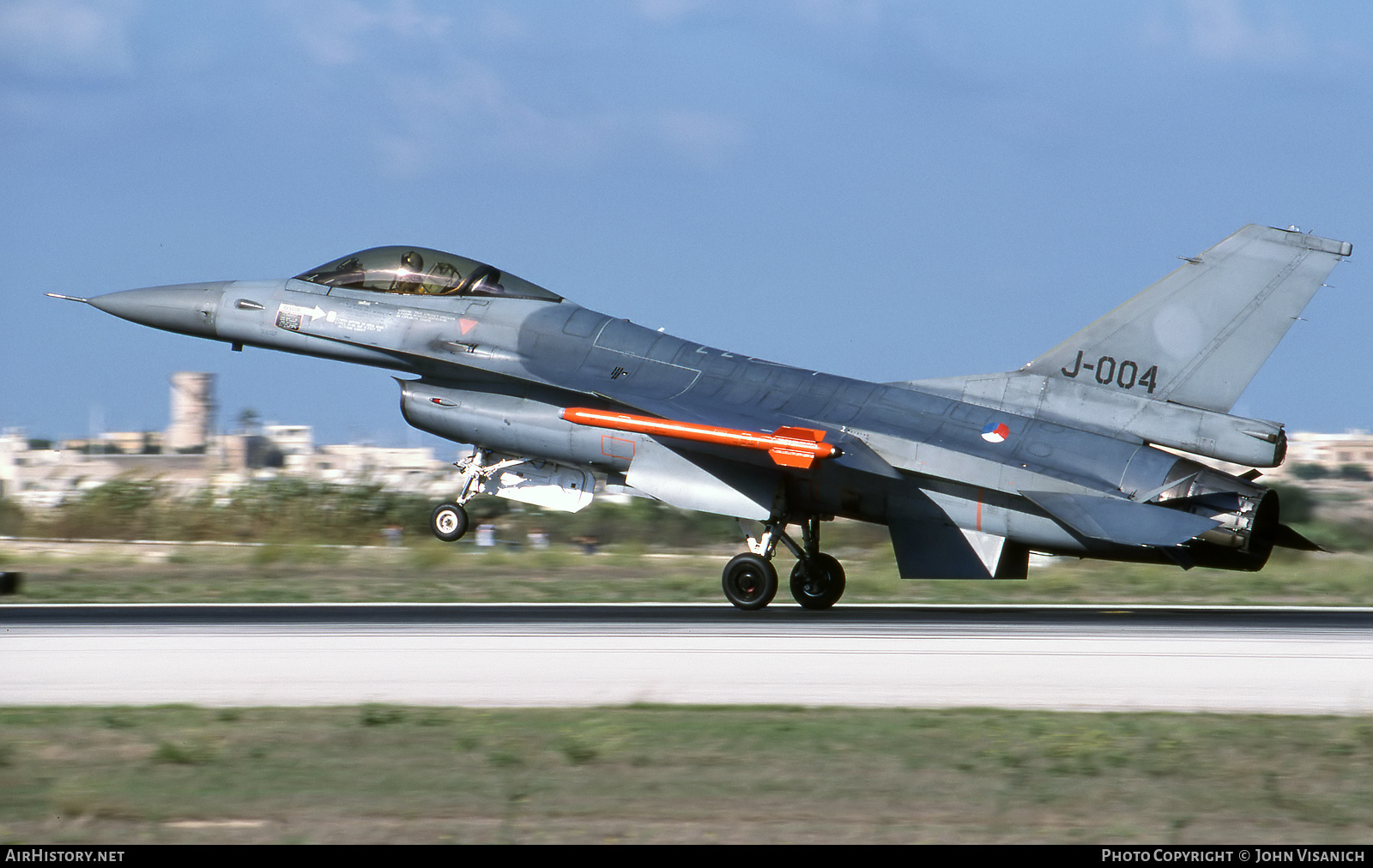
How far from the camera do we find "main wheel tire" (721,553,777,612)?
15859 millimetres

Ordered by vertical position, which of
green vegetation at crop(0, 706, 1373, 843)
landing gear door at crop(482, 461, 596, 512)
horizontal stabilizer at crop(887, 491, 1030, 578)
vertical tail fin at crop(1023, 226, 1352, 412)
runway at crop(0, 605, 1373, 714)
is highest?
vertical tail fin at crop(1023, 226, 1352, 412)

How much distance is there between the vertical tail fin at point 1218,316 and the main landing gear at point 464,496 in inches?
283

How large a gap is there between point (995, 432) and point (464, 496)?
6292mm

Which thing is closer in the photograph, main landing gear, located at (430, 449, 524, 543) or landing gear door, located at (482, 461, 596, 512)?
landing gear door, located at (482, 461, 596, 512)

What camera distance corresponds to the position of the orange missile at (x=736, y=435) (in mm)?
14203

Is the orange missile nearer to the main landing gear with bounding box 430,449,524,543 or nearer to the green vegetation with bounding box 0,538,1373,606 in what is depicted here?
the main landing gear with bounding box 430,449,524,543

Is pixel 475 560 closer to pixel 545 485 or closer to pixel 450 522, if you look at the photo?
pixel 450 522

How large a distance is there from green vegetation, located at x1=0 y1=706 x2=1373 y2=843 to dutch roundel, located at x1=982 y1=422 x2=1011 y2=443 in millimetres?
5696

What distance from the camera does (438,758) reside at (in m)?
8.04

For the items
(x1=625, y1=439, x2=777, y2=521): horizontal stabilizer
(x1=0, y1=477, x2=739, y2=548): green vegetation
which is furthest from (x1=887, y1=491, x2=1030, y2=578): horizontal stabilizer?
(x1=0, y1=477, x2=739, y2=548): green vegetation

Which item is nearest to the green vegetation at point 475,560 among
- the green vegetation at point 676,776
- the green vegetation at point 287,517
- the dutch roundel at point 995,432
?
the green vegetation at point 287,517

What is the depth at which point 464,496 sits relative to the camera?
1623 cm

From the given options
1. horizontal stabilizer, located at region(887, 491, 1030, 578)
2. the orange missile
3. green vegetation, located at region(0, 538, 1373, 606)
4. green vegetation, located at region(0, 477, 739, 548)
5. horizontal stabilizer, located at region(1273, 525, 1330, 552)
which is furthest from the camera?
green vegetation, located at region(0, 477, 739, 548)

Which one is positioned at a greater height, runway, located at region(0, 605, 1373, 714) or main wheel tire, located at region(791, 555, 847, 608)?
main wheel tire, located at region(791, 555, 847, 608)
